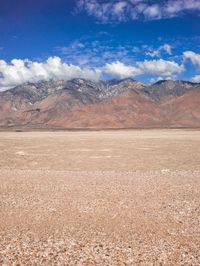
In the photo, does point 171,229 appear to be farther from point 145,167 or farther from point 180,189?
point 145,167

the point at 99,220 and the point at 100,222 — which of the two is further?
the point at 99,220

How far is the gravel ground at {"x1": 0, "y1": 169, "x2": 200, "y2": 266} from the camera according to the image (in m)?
9.34

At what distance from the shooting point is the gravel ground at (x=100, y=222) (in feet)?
30.6

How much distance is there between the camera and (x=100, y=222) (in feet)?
40.1

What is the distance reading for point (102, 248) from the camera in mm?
9828

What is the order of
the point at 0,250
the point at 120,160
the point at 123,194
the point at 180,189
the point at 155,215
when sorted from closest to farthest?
the point at 0,250 < the point at 155,215 < the point at 123,194 < the point at 180,189 < the point at 120,160

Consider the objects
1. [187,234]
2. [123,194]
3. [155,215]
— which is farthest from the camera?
[123,194]

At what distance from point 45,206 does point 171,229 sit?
5.27 meters

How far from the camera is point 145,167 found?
28469 mm

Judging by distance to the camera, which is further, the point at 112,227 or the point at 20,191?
the point at 20,191

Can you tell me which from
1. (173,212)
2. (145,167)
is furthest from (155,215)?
(145,167)

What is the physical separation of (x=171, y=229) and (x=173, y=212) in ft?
6.29

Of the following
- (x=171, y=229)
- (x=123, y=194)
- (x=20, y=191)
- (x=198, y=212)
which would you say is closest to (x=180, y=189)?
(x=123, y=194)

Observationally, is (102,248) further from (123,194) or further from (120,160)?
(120,160)
